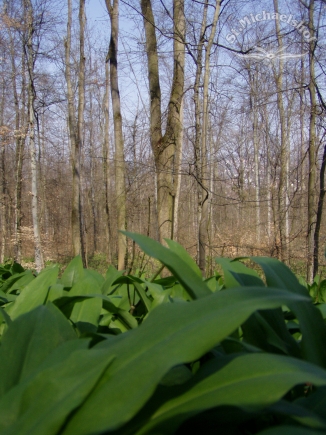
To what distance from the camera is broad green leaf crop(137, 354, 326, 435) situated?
384mm

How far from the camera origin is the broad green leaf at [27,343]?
0.59 meters

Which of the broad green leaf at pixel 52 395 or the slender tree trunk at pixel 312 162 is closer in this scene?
the broad green leaf at pixel 52 395

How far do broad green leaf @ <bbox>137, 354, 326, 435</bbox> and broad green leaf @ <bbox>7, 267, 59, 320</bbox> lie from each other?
0.68m

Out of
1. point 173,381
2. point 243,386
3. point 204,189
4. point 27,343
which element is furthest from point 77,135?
point 243,386

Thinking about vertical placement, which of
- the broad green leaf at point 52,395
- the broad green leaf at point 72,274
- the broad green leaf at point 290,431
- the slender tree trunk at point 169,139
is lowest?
the broad green leaf at point 72,274

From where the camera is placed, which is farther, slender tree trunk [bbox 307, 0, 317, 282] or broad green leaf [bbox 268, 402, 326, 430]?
slender tree trunk [bbox 307, 0, 317, 282]

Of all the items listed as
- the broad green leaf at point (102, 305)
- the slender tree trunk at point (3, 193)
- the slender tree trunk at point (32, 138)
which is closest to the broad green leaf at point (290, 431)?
the broad green leaf at point (102, 305)

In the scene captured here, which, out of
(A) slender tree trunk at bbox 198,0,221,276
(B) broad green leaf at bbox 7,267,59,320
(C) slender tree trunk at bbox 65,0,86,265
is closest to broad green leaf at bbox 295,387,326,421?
(B) broad green leaf at bbox 7,267,59,320

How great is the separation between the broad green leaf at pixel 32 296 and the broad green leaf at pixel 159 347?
0.64m

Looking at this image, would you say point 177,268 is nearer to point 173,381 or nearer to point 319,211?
point 173,381

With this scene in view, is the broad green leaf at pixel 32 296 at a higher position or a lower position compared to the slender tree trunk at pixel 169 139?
lower

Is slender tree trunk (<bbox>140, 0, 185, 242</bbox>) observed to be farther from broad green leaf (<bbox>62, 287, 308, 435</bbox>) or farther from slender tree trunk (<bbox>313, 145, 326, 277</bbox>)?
broad green leaf (<bbox>62, 287, 308, 435</bbox>)

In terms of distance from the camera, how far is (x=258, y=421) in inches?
20.9

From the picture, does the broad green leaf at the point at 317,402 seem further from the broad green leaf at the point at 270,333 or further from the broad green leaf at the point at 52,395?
the broad green leaf at the point at 52,395
